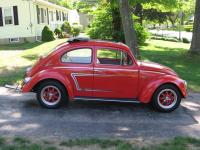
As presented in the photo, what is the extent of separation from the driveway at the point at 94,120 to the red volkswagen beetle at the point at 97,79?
0.30 m

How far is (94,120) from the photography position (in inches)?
297

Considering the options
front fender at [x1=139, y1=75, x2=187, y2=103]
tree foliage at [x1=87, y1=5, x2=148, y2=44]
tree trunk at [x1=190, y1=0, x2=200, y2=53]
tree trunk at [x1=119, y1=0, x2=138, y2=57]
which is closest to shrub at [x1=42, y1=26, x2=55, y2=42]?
tree foliage at [x1=87, y1=5, x2=148, y2=44]

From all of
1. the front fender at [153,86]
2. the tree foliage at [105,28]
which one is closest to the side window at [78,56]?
the front fender at [153,86]

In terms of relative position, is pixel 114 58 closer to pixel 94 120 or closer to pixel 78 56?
pixel 78 56

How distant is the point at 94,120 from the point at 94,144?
61.4 inches

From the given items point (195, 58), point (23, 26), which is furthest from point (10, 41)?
point (195, 58)

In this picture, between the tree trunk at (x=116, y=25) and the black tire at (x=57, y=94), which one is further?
the tree trunk at (x=116, y=25)

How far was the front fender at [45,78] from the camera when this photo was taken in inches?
319

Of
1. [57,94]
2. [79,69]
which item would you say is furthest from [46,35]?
[79,69]

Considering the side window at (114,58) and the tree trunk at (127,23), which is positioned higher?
the tree trunk at (127,23)

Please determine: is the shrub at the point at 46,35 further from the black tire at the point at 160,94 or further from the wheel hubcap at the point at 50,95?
the black tire at the point at 160,94

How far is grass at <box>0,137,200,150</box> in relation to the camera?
5.80m

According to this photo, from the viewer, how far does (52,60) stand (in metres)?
8.29

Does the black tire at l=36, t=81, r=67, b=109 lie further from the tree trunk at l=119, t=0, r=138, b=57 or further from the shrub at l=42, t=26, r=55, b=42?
the shrub at l=42, t=26, r=55, b=42
